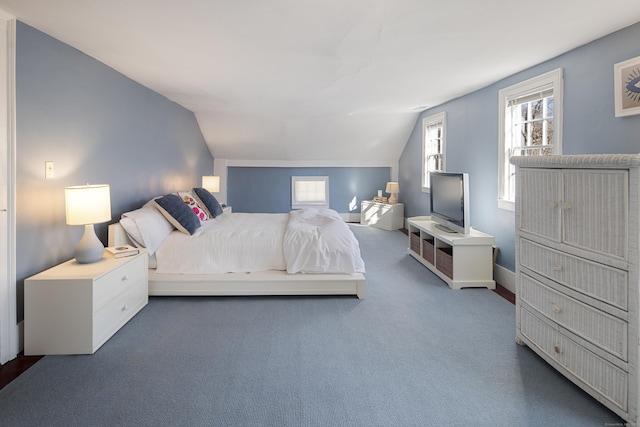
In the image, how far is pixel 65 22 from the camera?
93.2 inches

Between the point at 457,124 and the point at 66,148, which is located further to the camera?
the point at 457,124

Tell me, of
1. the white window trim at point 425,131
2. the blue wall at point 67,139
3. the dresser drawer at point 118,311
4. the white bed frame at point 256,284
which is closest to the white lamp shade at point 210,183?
the blue wall at point 67,139

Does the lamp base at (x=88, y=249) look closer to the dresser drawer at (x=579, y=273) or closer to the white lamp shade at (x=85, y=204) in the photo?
the white lamp shade at (x=85, y=204)

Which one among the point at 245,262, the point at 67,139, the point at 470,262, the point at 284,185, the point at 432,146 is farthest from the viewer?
the point at 284,185

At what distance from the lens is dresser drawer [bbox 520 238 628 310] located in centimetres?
176

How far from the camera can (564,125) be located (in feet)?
9.86

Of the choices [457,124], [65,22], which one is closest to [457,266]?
[457,124]

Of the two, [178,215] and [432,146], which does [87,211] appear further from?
[432,146]

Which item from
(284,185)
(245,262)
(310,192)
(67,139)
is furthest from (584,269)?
(284,185)

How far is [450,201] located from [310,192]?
411 cm

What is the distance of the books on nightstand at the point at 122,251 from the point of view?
2914mm

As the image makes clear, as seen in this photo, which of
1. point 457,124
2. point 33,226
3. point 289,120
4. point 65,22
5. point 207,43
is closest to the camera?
point 65,22

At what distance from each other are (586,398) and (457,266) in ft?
6.11

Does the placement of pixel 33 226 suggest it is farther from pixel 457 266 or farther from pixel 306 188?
pixel 306 188
